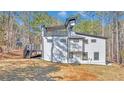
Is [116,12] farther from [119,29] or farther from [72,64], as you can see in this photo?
[72,64]

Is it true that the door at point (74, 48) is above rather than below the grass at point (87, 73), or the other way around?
above

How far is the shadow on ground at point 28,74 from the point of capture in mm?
4156

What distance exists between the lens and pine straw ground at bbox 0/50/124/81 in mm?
4180

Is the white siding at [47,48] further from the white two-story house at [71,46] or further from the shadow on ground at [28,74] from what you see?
the shadow on ground at [28,74]

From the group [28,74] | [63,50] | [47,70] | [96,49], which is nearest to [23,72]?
[28,74]

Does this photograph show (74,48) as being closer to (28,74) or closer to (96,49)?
(96,49)

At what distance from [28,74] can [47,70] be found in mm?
198

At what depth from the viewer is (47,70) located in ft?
13.8

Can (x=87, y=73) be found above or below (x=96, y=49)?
below

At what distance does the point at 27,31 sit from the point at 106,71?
0.91 m

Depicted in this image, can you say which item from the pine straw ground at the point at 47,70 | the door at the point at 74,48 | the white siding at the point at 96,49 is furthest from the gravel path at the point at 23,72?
the white siding at the point at 96,49

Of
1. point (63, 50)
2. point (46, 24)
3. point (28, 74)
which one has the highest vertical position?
point (46, 24)

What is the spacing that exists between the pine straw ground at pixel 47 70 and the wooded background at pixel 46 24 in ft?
0.33
